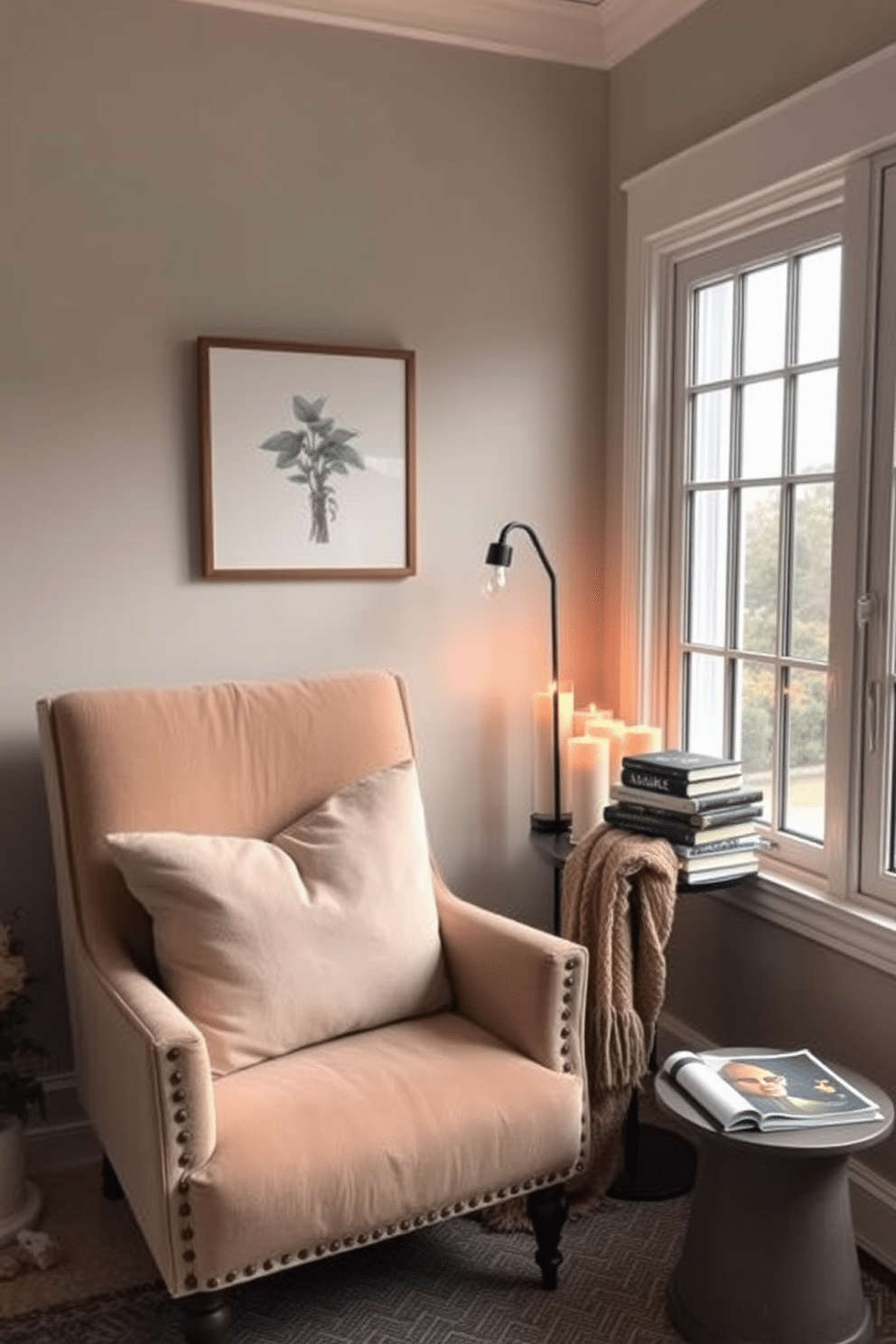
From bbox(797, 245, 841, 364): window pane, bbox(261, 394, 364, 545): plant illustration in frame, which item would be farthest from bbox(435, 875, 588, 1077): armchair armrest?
bbox(797, 245, 841, 364): window pane

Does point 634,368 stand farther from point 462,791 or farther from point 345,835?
point 345,835

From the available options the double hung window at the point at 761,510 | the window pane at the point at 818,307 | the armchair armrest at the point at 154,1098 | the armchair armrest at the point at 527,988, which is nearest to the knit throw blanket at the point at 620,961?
the armchair armrest at the point at 527,988

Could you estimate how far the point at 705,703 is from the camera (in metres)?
2.96

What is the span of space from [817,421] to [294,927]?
4.70ft

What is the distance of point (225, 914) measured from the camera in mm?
2193

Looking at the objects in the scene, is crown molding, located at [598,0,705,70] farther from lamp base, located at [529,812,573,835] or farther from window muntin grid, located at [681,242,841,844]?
lamp base, located at [529,812,573,835]

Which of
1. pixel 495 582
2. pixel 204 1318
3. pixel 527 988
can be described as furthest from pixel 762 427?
pixel 204 1318

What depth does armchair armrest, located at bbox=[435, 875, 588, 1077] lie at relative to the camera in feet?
7.25

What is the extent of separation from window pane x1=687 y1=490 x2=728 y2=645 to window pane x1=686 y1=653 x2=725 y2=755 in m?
0.05

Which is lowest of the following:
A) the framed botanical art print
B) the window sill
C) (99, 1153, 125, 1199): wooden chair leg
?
(99, 1153, 125, 1199): wooden chair leg

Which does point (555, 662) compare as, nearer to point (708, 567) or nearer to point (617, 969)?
point (708, 567)

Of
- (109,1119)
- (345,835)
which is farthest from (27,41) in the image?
(109,1119)

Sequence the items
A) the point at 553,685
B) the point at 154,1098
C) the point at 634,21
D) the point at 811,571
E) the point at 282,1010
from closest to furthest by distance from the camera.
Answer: the point at 154,1098 → the point at 282,1010 → the point at 811,571 → the point at 634,21 → the point at 553,685

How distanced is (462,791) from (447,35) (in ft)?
5.79
